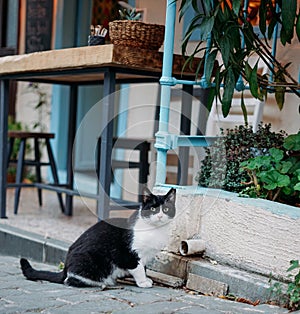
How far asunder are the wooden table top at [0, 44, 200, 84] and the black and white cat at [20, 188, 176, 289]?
811 mm

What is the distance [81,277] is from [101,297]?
8.6 inches

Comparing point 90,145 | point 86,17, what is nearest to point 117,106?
point 90,145

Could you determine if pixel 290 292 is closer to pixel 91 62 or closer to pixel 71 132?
pixel 91 62

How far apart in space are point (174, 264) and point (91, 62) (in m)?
1.24

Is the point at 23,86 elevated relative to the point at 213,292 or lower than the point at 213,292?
elevated

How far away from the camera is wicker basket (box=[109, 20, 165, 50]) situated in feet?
11.7

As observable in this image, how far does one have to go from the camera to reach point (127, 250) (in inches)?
125

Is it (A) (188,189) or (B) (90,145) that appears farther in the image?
(B) (90,145)

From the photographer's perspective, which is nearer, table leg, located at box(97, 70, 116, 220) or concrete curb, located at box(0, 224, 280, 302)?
concrete curb, located at box(0, 224, 280, 302)

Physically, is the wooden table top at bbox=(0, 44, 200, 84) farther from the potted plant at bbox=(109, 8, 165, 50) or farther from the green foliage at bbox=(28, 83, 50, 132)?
the green foliage at bbox=(28, 83, 50, 132)

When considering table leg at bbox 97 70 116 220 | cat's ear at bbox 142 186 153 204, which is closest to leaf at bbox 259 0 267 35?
table leg at bbox 97 70 116 220

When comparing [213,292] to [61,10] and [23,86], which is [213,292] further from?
[23,86]

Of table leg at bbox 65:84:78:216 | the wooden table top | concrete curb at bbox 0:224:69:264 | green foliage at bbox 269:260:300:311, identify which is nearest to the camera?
green foliage at bbox 269:260:300:311

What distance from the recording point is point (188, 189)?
134 inches
